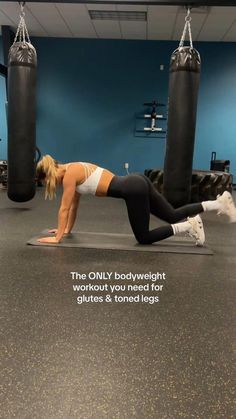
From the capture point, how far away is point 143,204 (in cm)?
268

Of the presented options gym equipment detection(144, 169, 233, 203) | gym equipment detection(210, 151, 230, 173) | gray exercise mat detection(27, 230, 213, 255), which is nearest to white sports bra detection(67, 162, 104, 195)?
gray exercise mat detection(27, 230, 213, 255)

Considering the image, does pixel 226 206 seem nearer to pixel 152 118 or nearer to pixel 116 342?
pixel 116 342

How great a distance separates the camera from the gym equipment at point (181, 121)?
104 inches

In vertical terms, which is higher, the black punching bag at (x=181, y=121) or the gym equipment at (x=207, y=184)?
the black punching bag at (x=181, y=121)

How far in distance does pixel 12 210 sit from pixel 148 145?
4079mm

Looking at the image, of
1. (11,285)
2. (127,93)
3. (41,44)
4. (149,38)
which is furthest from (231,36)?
(11,285)

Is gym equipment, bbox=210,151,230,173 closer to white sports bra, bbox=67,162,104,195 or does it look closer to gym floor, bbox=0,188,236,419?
gym floor, bbox=0,188,236,419

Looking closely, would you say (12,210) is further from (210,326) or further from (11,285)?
(210,326)

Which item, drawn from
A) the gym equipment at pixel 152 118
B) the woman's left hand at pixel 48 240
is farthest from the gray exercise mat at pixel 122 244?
the gym equipment at pixel 152 118

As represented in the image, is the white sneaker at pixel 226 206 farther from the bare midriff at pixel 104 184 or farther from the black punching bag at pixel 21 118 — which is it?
the black punching bag at pixel 21 118

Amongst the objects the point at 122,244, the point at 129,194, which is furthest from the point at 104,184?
the point at 122,244

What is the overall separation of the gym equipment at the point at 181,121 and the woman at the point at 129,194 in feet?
0.46

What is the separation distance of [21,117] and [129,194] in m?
1.17

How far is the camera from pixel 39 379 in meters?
1.23
